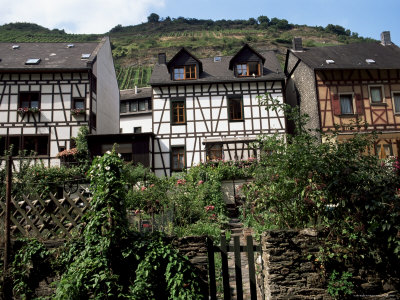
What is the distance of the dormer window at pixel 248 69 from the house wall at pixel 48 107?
9240 millimetres

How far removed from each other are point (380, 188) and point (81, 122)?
17301mm

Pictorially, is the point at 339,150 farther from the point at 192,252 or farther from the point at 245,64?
the point at 245,64

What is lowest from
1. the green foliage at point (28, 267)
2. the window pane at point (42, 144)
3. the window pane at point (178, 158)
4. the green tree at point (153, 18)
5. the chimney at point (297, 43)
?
the green foliage at point (28, 267)

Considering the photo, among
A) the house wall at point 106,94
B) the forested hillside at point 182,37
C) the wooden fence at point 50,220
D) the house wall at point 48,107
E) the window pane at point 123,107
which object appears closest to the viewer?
the wooden fence at point 50,220

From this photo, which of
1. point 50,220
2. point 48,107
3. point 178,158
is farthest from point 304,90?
point 50,220

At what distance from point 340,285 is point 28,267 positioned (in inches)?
196

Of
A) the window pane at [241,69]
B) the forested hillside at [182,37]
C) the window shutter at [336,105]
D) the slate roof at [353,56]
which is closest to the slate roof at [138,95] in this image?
the window pane at [241,69]

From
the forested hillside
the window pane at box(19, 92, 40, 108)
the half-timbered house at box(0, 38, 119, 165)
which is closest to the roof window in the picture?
the half-timbered house at box(0, 38, 119, 165)

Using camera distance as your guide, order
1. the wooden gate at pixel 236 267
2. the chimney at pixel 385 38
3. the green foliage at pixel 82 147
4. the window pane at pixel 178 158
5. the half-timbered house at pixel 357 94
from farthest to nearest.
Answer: the chimney at pixel 385 38 < the window pane at pixel 178 158 < the half-timbered house at pixel 357 94 < the green foliage at pixel 82 147 < the wooden gate at pixel 236 267

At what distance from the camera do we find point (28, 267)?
5.43 metres

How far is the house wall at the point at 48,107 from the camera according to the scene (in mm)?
18875

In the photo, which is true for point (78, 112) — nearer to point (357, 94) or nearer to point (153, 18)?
point (357, 94)

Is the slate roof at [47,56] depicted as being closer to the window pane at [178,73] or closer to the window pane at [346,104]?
the window pane at [178,73]

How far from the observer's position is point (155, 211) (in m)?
9.09
